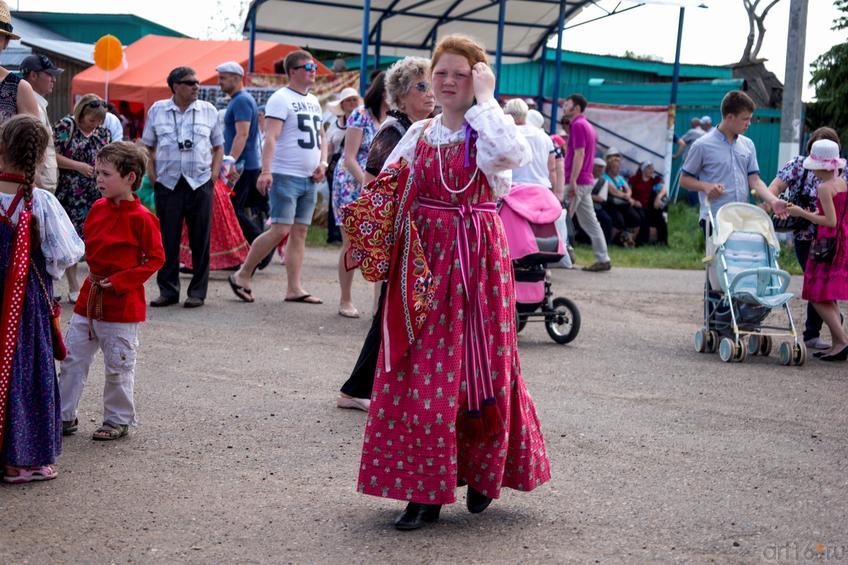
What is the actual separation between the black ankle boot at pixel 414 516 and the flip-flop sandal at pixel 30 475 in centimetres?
164

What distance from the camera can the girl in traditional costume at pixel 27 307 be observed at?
4938 millimetres

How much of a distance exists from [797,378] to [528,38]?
14151mm

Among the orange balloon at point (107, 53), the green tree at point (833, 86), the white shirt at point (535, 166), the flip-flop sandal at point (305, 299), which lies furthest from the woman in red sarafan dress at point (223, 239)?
the green tree at point (833, 86)

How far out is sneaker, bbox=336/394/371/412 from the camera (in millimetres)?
6520

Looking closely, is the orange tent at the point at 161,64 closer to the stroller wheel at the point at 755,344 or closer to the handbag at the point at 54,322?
the stroller wheel at the point at 755,344

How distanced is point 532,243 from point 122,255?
388 cm

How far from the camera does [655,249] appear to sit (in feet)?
59.3

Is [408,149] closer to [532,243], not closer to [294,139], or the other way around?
[532,243]

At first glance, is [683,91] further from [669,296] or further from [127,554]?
[127,554]

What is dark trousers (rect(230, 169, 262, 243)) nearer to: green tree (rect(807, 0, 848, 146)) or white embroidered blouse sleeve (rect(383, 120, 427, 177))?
white embroidered blouse sleeve (rect(383, 120, 427, 177))

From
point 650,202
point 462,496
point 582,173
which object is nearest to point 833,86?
point 650,202

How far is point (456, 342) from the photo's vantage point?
4.51 m

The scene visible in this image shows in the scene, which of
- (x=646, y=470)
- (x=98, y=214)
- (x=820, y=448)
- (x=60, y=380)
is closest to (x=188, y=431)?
(x=60, y=380)

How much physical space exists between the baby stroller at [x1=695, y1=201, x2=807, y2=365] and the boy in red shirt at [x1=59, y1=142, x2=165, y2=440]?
4.87 meters
